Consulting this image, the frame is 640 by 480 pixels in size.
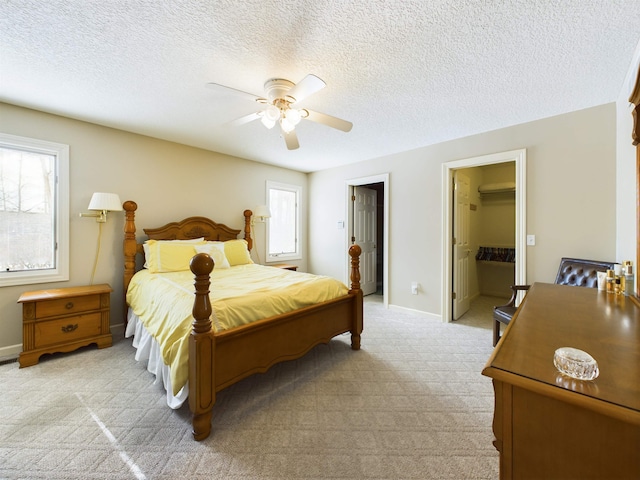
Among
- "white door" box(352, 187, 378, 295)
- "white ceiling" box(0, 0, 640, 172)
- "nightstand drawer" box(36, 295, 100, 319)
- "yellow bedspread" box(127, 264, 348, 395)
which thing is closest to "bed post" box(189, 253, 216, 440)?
"yellow bedspread" box(127, 264, 348, 395)

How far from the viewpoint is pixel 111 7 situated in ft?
4.77

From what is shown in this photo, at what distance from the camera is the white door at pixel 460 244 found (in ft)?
11.9

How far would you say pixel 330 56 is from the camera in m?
1.83

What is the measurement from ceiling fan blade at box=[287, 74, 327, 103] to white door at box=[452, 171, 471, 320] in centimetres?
259

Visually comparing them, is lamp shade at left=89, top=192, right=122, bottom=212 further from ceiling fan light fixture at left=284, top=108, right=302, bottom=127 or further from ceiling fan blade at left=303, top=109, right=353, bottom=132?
ceiling fan blade at left=303, top=109, right=353, bottom=132

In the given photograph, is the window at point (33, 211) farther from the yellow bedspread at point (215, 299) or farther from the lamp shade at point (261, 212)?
the lamp shade at point (261, 212)

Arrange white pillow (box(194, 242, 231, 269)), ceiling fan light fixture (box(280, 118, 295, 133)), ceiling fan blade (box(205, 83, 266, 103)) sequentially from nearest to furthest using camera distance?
ceiling fan blade (box(205, 83, 266, 103)), ceiling fan light fixture (box(280, 118, 295, 133)), white pillow (box(194, 242, 231, 269))

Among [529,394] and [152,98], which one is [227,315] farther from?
[152,98]

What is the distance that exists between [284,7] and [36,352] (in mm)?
3440

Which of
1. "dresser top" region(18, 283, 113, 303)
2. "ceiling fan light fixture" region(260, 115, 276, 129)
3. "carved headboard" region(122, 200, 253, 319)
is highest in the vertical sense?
"ceiling fan light fixture" region(260, 115, 276, 129)

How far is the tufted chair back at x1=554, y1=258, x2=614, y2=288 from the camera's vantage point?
7.61ft

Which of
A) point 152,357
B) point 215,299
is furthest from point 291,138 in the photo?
point 152,357

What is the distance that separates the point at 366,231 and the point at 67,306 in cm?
433

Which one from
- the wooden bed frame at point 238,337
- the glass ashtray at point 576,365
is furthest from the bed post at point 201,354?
the glass ashtray at point 576,365
